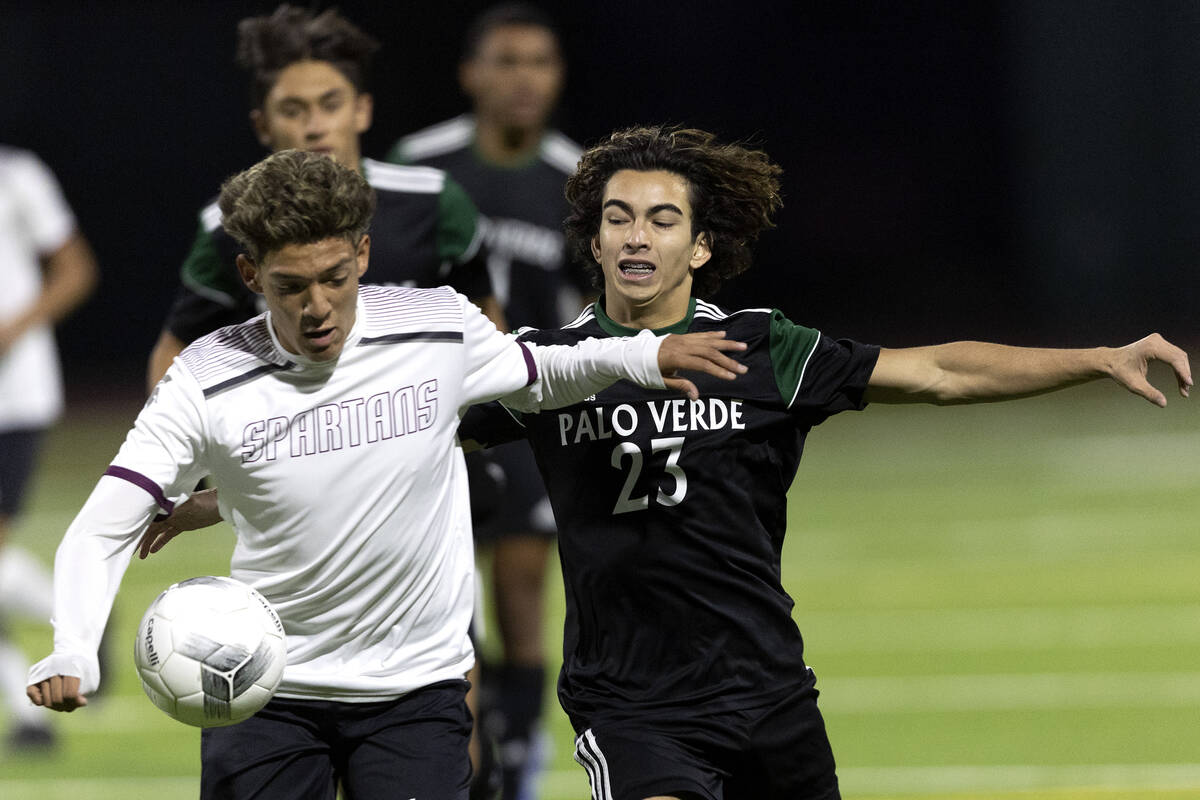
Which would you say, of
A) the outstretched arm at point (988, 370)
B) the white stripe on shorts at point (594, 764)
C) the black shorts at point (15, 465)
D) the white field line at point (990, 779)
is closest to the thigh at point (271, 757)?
the white stripe on shorts at point (594, 764)

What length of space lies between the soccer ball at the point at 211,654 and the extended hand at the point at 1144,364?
1858 mm

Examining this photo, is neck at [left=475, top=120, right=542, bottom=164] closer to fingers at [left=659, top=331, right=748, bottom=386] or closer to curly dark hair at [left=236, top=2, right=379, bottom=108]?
curly dark hair at [left=236, top=2, right=379, bottom=108]

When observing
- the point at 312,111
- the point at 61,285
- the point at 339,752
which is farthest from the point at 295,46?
the point at 61,285

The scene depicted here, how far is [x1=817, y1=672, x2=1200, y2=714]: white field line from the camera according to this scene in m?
8.09

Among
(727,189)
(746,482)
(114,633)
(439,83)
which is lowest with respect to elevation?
(114,633)

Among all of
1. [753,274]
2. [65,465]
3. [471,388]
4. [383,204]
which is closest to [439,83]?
[753,274]

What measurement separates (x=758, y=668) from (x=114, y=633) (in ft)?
18.7

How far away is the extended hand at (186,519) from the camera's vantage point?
4.23 metres

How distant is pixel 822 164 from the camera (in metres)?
21.6

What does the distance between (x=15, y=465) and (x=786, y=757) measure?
4.93 metres

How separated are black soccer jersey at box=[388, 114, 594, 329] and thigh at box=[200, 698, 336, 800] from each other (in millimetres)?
3021

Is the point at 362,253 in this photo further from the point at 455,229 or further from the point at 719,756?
the point at 455,229

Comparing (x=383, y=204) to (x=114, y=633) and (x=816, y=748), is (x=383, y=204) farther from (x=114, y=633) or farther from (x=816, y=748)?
(x=114, y=633)

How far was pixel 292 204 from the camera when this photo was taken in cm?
394
